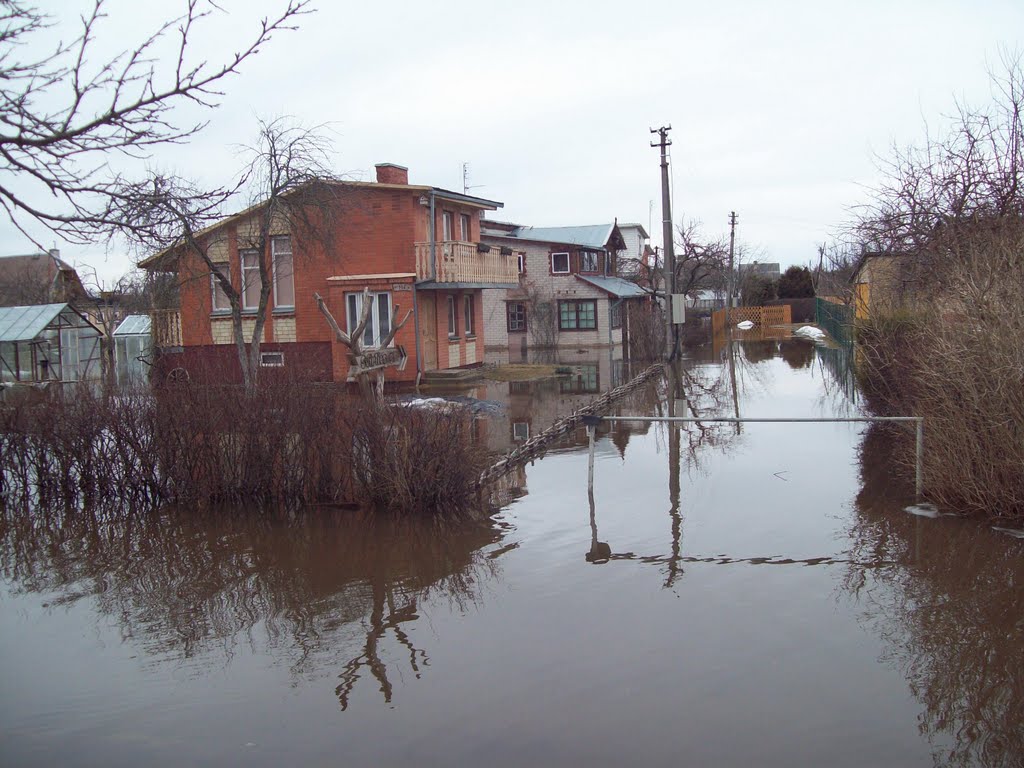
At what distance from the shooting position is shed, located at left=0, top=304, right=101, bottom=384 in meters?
26.2

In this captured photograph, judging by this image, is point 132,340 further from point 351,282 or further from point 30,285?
point 30,285

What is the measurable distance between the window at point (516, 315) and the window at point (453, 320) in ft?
48.3

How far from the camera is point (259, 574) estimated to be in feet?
28.2

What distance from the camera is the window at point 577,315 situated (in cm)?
4244

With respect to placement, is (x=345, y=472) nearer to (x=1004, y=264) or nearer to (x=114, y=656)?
(x=114, y=656)

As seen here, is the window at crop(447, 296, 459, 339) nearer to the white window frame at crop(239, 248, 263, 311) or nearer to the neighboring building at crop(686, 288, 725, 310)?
the white window frame at crop(239, 248, 263, 311)

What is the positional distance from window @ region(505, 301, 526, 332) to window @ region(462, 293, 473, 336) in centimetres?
1303

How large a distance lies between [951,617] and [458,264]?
20249 millimetres

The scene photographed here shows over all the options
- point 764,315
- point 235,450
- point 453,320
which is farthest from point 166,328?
point 764,315

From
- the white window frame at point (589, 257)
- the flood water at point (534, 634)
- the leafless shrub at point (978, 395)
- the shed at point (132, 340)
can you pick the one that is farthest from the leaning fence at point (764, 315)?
the leafless shrub at point (978, 395)

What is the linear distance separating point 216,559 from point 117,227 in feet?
16.3

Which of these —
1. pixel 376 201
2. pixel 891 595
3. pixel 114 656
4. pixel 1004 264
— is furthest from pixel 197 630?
pixel 376 201

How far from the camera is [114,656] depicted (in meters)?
6.73

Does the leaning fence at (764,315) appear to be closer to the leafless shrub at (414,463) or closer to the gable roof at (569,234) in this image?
the gable roof at (569,234)
